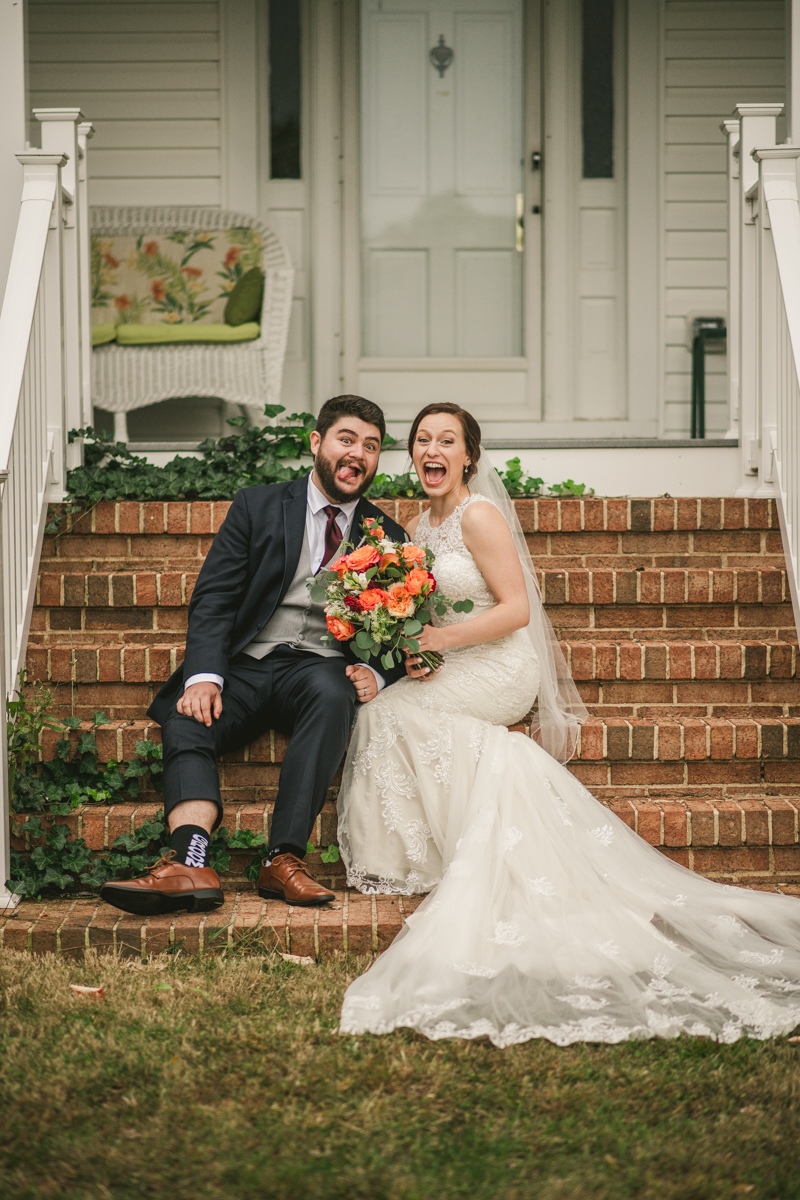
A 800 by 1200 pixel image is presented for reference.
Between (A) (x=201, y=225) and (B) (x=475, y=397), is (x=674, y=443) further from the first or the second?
(A) (x=201, y=225)

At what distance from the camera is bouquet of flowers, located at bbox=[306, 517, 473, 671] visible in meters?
3.15

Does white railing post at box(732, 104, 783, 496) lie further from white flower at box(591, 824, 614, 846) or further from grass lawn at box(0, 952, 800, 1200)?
grass lawn at box(0, 952, 800, 1200)

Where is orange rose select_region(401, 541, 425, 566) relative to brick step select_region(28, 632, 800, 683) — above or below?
above

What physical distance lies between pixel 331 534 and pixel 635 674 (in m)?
1.16

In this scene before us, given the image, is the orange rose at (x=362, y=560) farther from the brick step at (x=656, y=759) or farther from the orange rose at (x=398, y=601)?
the brick step at (x=656, y=759)

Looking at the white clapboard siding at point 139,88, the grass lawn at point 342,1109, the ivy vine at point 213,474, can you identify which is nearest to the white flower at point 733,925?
the grass lawn at point 342,1109

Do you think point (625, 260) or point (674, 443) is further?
point (625, 260)

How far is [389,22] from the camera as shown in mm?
6164

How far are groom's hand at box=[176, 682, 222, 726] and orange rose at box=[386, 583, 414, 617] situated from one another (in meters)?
0.60

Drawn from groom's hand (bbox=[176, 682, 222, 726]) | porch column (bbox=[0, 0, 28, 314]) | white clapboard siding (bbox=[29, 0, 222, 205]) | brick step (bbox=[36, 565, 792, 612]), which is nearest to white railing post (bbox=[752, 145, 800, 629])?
brick step (bbox=[36, 565, 792, 612])

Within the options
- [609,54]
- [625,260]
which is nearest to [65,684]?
[625,260]

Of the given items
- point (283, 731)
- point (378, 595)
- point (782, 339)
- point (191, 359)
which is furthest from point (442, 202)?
point (283, 731)

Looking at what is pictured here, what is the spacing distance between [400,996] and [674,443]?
3055mm

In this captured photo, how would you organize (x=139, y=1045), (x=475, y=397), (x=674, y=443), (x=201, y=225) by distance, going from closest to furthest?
1. (x=139, y=1045)
2. (x=674, y=443)
3. (x=201, y=225)
4. (x=475, y=397)
